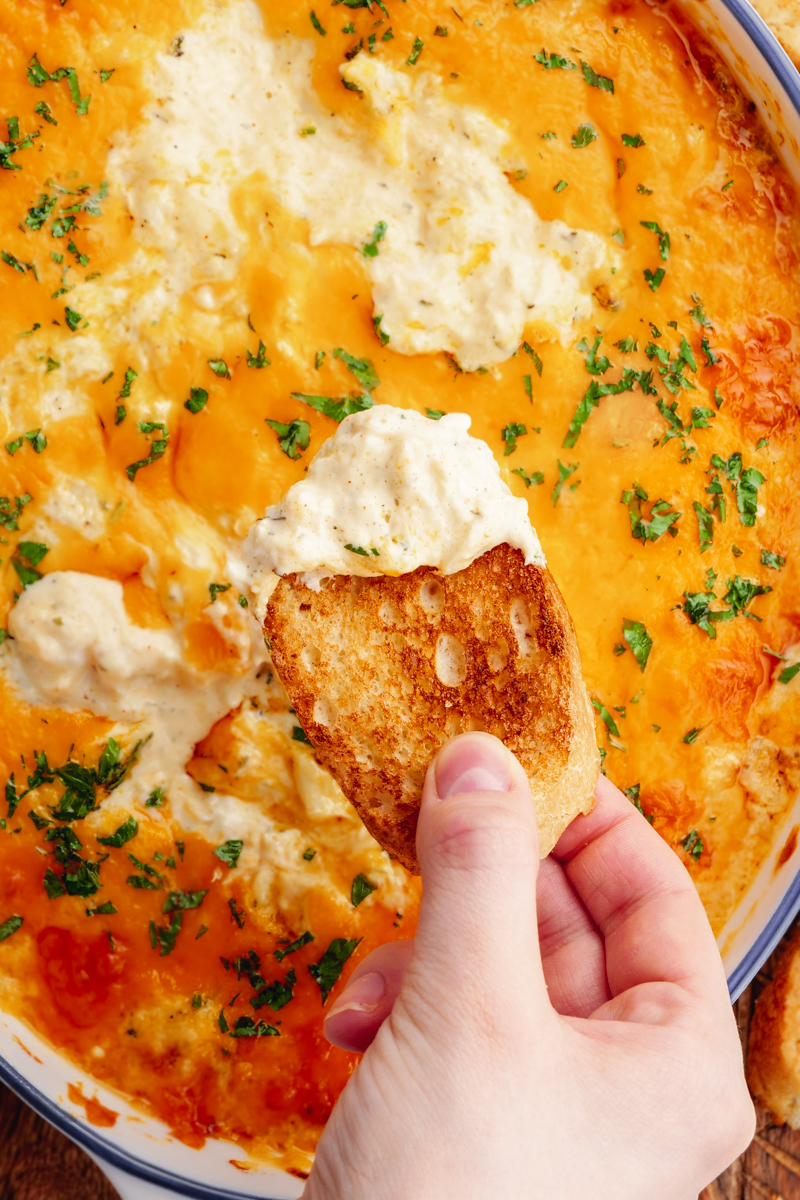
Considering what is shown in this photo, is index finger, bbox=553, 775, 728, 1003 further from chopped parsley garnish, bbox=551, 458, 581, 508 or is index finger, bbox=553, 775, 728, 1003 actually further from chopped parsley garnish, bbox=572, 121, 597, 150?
chopped parsley garnish, bbox=572, 121, 597, 150

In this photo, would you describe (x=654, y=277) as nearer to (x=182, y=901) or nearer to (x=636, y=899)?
(x=636, y=899)

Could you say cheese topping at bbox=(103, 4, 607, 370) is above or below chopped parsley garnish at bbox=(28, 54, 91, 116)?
above

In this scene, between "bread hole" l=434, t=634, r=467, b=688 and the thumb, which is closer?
the thumb

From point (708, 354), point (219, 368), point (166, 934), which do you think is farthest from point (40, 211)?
point (166, 934)

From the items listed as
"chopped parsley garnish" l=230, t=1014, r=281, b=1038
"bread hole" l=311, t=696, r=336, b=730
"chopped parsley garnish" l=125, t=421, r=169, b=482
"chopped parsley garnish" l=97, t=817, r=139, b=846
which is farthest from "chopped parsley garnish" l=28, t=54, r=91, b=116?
"chopped parsley garnish" l=230, t=1014, r=281, b=1038

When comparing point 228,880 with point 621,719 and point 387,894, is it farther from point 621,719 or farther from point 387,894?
point 621,719

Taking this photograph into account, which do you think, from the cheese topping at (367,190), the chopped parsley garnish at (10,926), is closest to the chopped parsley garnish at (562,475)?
the cheese topping at (367,190)
